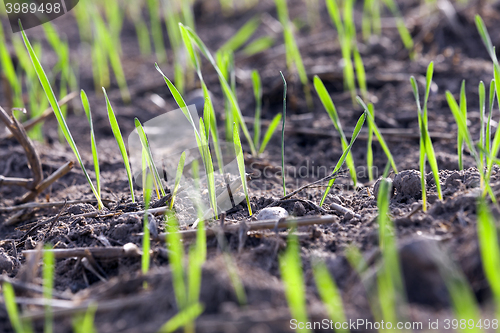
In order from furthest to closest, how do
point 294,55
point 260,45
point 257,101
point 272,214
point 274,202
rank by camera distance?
point 260,45 → point 294,55 → point 257,101 → point 274,202 → point 272,214

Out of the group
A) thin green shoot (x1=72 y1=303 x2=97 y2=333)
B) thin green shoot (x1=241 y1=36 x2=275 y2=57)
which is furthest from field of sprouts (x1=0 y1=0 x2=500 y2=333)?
thin green shoot (x1=241 y1=36 x2=275 y2=57)

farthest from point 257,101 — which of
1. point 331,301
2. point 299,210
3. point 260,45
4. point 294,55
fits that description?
point 331,301

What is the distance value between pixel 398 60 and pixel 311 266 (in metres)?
1.84

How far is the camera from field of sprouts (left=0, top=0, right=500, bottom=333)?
71 centimetres

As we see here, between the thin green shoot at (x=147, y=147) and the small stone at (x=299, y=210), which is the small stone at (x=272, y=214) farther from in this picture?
the thin green shoot at (x=147, y=147)

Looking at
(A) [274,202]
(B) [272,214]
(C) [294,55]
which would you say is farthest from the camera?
(C) [294,55]

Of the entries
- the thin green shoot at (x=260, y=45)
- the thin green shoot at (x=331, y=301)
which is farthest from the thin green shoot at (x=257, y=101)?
the thin green shoot at (x=331, y=301)

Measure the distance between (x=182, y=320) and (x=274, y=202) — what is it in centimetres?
56

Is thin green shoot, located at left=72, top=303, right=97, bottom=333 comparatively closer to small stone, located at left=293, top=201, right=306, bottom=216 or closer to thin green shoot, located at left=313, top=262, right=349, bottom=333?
thin green shoot, located at left=313, top=262, right=349, bottom=333

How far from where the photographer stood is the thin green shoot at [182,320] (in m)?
0.67

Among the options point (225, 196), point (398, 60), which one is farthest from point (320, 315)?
point (398, 60)

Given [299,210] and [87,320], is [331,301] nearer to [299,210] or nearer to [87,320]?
[87,320]

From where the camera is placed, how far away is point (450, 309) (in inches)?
27.9

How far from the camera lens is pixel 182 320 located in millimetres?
675
